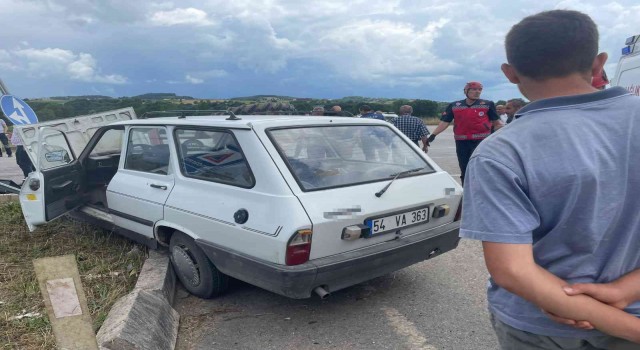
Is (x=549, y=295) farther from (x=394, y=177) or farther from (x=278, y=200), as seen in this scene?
(x=394, y=177)

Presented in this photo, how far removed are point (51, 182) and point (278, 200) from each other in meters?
2.89

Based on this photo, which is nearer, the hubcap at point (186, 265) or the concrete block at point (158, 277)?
the concrete block at point (158, 277)

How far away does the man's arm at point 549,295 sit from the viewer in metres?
1.23

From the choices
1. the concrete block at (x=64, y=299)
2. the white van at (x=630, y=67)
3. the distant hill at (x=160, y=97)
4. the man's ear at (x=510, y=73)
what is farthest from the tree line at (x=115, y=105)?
the man's ear at (x=510, y=73)

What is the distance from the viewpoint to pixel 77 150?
19.0ft

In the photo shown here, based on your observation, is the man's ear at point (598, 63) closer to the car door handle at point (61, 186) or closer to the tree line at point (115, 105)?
the tree line at point (115, 105)

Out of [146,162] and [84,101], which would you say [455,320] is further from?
[84,101]

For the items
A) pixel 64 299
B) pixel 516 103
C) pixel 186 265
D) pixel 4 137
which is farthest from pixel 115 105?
pixel 4 137

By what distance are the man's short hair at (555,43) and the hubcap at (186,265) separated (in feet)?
10.7

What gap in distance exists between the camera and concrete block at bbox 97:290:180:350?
9.32 ft

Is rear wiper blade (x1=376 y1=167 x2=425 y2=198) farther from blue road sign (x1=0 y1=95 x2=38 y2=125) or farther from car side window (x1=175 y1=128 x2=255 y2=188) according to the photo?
blue road sign (x1=0 y1=95 x2=38 y2=125)

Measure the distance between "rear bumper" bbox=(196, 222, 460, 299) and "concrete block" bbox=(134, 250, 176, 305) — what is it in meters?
0.51

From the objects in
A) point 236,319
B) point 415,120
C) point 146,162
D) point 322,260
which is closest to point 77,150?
point 146,162

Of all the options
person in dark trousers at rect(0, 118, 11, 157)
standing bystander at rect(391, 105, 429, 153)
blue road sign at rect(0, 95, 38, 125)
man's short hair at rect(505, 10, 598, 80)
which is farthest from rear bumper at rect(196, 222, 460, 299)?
person in dark trousers at rect(0, 118, 11, 157)
